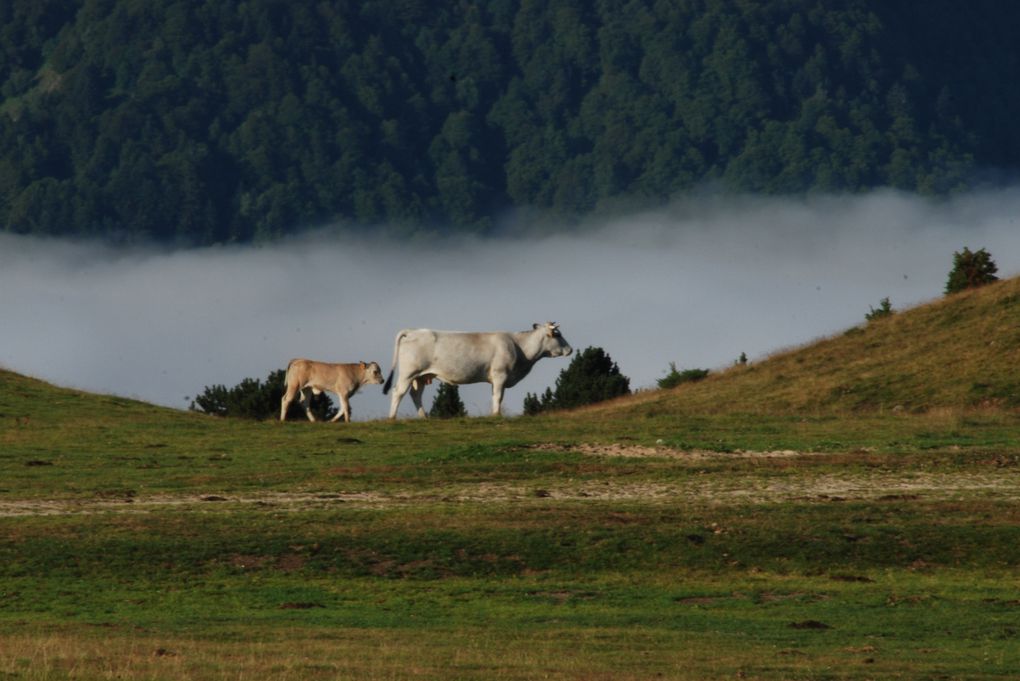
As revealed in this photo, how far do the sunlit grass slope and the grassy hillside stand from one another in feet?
17.5

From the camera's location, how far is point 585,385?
7975 centimetres

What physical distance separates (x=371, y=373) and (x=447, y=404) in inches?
569

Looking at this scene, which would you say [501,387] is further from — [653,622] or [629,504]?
[653,622]

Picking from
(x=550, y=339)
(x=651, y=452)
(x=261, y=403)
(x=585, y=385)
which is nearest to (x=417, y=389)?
(x=550, y=339)

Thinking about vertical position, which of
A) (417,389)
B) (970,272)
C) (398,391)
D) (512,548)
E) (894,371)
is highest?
(970,272)

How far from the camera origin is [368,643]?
26.6m

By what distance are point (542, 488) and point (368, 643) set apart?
15282 mm

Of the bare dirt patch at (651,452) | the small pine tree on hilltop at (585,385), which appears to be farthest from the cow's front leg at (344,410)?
the small pine tree on hilltop at (585,385)

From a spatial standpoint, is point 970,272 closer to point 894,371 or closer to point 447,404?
point 894,371

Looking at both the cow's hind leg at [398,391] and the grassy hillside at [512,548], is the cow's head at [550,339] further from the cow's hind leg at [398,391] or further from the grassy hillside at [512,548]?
the grassy hillside at [512,548]

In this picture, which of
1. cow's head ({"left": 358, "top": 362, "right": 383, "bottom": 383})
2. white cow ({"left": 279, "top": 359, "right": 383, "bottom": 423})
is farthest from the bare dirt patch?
cow's head ({"left": 358, "top": 362, "right": 383, "bottom": 383})

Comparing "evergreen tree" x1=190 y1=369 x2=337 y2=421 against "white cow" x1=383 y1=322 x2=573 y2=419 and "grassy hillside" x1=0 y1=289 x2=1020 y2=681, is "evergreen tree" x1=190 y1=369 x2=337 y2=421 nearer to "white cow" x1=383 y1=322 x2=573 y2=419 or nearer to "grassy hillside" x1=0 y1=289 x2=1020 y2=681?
"white cow" x1=383 y1=322 x2=573 y2=419

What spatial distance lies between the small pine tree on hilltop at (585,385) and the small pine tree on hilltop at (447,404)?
2.67m

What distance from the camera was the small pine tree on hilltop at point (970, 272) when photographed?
252ft
